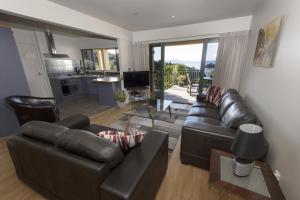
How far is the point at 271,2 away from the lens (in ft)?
6.57

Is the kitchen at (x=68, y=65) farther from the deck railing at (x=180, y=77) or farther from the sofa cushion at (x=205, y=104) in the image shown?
the sofa cushion at (x=205, y=104)

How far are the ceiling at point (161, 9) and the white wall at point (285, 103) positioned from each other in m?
0.98

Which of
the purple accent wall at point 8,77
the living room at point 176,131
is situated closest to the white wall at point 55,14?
the living room at point 176,131

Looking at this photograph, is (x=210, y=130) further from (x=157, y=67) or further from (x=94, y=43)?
(x=94, y=43)

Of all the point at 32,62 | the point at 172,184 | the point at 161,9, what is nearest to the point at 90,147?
the point at 172,184

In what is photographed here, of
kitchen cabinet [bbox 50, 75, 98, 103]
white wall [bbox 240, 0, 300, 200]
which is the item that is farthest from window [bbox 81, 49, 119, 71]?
white wall [bbox 240, 0, 300, 200]

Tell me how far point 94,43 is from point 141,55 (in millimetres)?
2557

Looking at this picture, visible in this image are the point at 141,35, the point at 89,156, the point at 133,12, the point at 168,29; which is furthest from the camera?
the point at 141,35

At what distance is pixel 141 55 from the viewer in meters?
4.55

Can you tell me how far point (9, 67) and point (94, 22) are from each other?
194 centimetres

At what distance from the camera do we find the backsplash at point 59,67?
4723mm

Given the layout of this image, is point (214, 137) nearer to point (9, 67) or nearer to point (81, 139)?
point (81, 139)

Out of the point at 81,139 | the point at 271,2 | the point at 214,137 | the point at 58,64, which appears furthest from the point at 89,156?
the point at 58,64

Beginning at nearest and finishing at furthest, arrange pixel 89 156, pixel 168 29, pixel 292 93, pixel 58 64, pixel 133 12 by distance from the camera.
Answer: pixel 89 156 < pixel 292 93 < pixel 133 12 < pixel 168 29 < pixel 58 64
